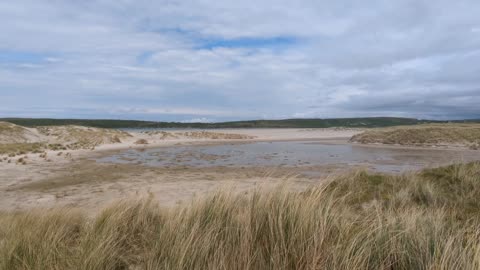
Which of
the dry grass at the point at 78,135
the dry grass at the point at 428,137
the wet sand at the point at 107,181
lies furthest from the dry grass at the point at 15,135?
the dry grass at the point at 428,137

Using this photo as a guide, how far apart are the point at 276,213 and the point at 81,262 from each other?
2.07m

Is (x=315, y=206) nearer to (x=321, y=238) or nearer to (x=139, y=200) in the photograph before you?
(x=321, y=238)

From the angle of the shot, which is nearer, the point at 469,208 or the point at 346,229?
the point at 346,229

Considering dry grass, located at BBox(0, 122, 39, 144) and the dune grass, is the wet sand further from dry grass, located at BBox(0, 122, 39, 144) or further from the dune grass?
dry grass, located at BBox(0, 122, 39, 144)

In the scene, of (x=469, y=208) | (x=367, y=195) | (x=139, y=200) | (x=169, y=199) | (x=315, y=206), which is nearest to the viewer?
(x=315, y=206)

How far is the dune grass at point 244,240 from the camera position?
3.00 m

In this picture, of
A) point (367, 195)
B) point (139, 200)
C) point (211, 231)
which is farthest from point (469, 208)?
point (139, 200)

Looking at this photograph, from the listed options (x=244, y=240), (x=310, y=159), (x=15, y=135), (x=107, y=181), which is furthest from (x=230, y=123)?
(x=244, y=240)

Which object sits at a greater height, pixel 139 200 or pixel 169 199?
pixel 139 200

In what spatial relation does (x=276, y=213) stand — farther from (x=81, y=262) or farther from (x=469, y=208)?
(x=469, y=208)

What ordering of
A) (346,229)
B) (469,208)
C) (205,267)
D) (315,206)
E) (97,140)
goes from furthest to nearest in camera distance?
(97,140) < (469,208) < (315,206) < (346,229) < (205,267)

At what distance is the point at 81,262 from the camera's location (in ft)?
10.2

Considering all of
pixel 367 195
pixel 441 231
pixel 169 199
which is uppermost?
Answer: pixel 441 231

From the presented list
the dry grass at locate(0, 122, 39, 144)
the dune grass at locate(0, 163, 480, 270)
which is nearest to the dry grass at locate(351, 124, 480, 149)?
the dune grass at locate(0, 163, 480, 270)
